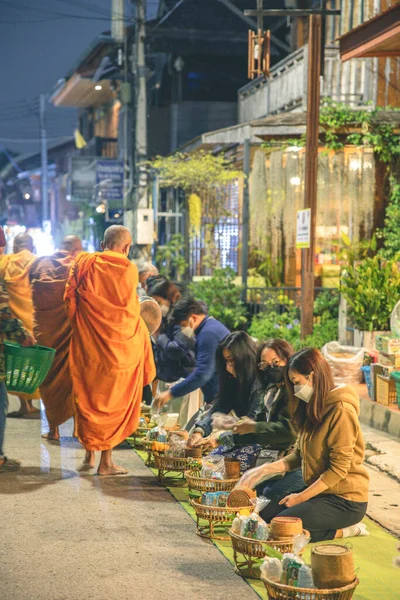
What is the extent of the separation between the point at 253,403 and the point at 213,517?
1.38 m

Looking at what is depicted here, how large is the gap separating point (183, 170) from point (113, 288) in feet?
41.5

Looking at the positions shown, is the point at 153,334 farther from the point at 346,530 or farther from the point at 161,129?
the point at 161,129

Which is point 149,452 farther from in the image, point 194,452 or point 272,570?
point 272,570

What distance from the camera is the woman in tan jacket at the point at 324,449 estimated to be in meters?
5.97

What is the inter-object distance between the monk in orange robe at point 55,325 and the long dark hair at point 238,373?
2.48 m

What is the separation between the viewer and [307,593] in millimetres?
4805

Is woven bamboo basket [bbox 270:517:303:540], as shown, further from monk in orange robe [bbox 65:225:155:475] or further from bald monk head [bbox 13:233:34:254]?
bald monk head [bbox 13:233:34:254]

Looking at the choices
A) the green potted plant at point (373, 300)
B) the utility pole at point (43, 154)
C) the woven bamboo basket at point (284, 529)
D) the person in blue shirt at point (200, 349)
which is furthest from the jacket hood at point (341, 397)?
the utility pole at point (43, 154)

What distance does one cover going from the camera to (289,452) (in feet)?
23.3

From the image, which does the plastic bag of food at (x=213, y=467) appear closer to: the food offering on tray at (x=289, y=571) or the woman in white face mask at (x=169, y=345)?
the food offering on tray at (x=289, y=571)

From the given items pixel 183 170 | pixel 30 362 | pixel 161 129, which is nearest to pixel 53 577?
pixel 30 362

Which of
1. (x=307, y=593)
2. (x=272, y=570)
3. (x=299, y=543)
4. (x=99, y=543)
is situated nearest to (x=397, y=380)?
(x=99, y=543)

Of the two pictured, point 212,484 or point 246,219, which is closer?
point 212,484

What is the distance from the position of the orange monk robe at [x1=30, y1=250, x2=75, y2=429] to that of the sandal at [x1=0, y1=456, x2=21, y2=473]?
1.23 m
